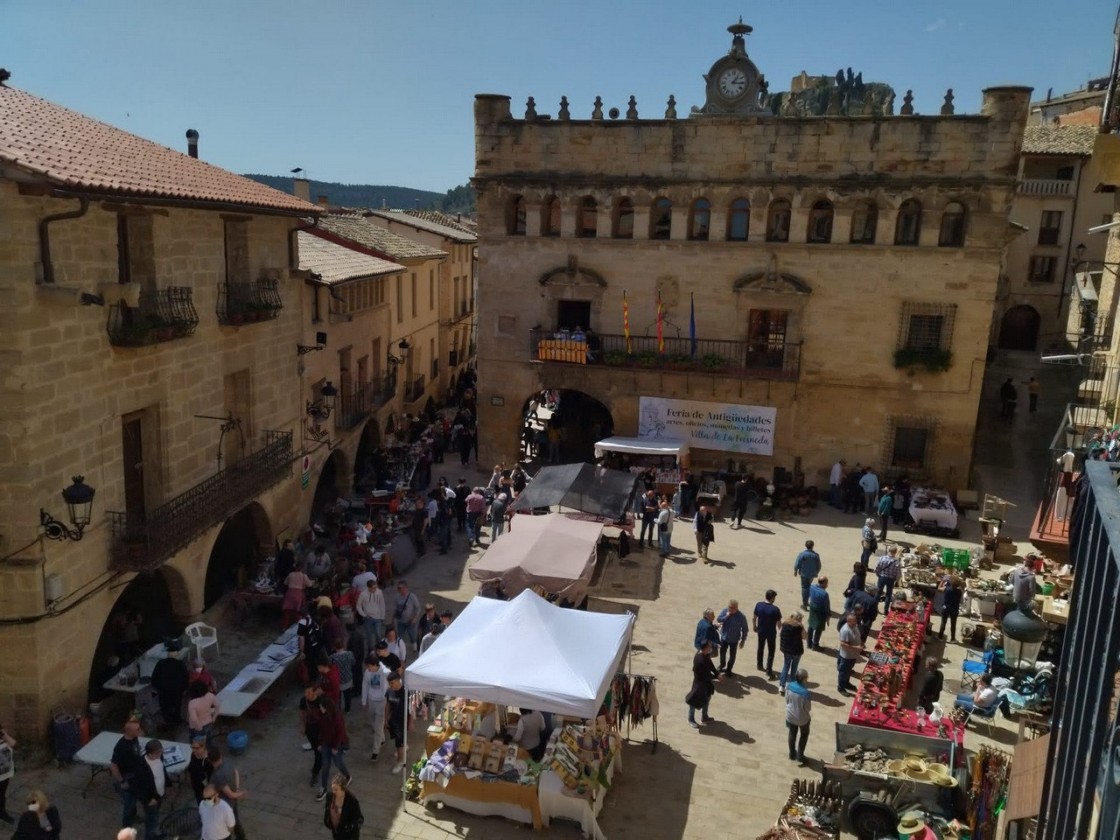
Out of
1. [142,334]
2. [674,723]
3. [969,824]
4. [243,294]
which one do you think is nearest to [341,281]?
[243,294]

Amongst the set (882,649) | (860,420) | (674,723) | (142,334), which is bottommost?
(674,723)

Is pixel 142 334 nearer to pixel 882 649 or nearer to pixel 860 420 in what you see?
pixel 882 649

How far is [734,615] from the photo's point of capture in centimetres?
1380

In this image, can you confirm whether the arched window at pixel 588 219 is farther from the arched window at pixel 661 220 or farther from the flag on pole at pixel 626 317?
the flag on pole at pixel 626 317

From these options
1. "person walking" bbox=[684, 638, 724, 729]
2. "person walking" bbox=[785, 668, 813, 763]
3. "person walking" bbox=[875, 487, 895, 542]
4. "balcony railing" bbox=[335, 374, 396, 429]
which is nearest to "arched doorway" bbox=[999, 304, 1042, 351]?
"person walking" bbox=[875, 487, 895, 542]

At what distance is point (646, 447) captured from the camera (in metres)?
24.1

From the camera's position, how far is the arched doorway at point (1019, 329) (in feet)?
131

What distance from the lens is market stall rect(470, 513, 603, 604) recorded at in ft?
49.0

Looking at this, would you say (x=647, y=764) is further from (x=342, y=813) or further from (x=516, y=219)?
(x=516, y=219)

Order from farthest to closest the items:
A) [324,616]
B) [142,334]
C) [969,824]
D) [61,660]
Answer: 1. [324,616]
2. [142,334]
3. [61,660]
4. [969,824]

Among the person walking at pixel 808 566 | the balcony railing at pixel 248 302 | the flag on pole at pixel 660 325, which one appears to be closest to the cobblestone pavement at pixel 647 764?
the person walking at pixel 808 566

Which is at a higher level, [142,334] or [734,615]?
[142,334]

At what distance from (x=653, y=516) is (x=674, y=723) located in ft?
26.8

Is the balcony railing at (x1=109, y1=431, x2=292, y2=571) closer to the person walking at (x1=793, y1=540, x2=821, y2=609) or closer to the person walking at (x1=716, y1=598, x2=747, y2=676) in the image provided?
the person walking at (x1=716, y1=598, x2=747, y2=676)
